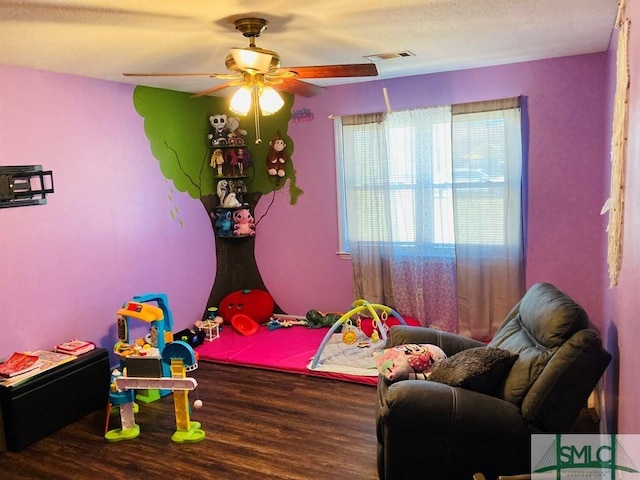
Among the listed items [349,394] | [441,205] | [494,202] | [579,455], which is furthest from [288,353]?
[579,455]

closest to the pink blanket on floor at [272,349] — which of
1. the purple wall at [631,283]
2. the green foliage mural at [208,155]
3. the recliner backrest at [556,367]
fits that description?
the green foliage mural at [208,155]

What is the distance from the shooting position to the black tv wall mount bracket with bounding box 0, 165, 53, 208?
330cm

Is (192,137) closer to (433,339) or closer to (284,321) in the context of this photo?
(284,321)

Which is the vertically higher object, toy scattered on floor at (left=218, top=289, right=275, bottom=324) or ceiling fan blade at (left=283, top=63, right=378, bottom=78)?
ceiling fan blade at (left=283, top=63, right=378, bottom=78)

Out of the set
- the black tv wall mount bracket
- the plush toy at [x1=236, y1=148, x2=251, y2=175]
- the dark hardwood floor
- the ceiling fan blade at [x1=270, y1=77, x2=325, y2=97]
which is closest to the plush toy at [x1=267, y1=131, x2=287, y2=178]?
the plush toy at [x1=236, y1=148, x2=251, y2=175]

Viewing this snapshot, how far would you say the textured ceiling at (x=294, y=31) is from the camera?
2389mm

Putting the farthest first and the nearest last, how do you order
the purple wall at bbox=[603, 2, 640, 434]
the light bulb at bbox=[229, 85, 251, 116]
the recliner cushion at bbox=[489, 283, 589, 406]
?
the light bulb at bbox=[229, 85, 251, 116] < the recliner cushion at bbox=[489, 283, 589, 406] < the purple wall at bbox=[603, 2, 640, 434]

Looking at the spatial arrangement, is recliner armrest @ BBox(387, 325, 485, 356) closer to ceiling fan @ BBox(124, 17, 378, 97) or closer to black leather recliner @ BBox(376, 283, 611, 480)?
black leather recliner @ BBox(376, 283, 611, 480)

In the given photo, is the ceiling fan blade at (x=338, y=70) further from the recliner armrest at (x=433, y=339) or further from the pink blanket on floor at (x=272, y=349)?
the pink blanket on floor at (x=272, y=349)

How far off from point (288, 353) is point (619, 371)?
2627 mm

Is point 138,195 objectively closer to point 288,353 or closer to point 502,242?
point 288,353

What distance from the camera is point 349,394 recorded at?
3.62 metres

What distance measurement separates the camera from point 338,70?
2650mm

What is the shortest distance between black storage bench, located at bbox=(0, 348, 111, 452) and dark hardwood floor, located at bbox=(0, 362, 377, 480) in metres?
0.06
